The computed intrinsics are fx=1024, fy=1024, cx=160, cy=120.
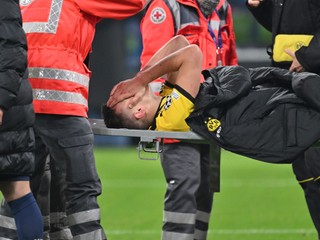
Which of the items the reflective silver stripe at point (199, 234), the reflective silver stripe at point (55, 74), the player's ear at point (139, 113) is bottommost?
the reflective silver stripe at point (199, 234)

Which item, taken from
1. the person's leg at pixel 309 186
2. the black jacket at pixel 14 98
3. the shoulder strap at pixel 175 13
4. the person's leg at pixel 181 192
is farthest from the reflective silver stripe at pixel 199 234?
the black jacket at pixel 14 98

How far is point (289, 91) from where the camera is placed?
5.40m

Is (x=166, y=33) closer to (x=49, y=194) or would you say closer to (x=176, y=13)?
(x=176, y=13)

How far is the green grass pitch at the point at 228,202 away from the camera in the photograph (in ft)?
27.2

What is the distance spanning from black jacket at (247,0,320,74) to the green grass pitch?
231 centimetres

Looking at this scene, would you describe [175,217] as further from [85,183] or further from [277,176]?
[277,176]

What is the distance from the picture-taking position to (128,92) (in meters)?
5.75

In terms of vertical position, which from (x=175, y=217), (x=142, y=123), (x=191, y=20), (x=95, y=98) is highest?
(x=191, y=20)

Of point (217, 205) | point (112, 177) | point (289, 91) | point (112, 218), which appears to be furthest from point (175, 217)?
point (112, 177)

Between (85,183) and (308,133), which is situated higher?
(308,133)

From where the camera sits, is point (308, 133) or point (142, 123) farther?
point (142, 123)

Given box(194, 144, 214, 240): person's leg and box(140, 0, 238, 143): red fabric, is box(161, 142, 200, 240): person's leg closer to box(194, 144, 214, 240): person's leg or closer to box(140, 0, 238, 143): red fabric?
box(194, 144, 214, 240): person's leg

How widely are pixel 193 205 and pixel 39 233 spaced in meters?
1.00

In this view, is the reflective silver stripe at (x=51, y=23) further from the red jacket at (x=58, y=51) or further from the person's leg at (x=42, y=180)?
the person's leg at (x=42, y=180)
